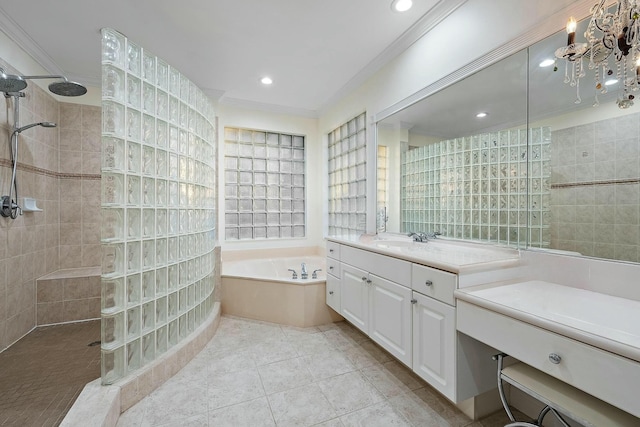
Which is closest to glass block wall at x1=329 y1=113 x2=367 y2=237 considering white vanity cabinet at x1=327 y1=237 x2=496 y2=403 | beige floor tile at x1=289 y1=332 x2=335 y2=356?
white vanity cabinet at x1=327 y1=237 x2=496 y2=403

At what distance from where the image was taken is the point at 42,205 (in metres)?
2.45

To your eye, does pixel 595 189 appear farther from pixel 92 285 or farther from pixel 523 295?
pixel 92 285

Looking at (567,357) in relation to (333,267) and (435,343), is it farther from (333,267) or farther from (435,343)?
(333,267)

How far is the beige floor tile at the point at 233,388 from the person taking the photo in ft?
5.01

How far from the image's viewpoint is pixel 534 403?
1.37 metres

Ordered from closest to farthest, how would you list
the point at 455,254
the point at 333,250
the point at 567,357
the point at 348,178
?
1. the point at 567,357
2. the point at 455,254
3. the point at 333,250
4. the point at 348,178

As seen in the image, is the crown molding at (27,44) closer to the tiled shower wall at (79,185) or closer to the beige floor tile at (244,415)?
the tiled shower wall at (79,185)

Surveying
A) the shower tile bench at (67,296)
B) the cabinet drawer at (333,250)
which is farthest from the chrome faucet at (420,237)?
the shower tile bench at (67,296)

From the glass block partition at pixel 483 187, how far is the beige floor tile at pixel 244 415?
5.00 ft

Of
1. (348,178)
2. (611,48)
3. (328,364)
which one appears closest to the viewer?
(611,48)

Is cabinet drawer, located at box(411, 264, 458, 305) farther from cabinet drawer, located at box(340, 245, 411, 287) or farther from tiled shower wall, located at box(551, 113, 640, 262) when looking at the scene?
tiled shower wall, located at box(551, 113, 640, 262)

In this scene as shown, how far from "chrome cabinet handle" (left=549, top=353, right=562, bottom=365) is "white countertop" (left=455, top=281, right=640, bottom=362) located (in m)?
0.08

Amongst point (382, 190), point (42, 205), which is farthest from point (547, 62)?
point (42, 205)

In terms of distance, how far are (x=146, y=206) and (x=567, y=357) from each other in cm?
195
